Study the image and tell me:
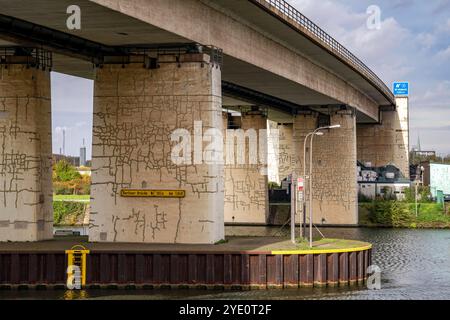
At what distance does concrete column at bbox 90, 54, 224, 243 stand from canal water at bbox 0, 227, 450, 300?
5654 millimetres

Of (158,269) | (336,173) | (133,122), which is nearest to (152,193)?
(133,122)

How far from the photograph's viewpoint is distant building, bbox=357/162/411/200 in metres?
103

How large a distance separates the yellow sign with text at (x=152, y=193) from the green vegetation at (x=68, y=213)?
5008cm

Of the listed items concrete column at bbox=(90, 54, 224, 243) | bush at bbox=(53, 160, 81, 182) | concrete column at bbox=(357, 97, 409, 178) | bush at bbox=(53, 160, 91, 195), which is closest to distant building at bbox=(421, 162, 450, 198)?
concrete column at bbox=(357, 97, 409, 178)

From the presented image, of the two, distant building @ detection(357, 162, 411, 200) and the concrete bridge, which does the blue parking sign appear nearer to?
distant building @ detection(357, 162, 411, 200)

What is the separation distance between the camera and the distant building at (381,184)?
10319 centimetres
